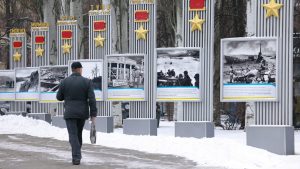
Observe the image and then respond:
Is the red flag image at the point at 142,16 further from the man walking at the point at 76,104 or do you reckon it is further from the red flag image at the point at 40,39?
the man walking at the point at 76,104

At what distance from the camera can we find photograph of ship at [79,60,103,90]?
25.2 metres

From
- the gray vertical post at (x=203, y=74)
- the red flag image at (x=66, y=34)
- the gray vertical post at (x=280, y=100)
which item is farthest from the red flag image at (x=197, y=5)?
the red flag image at (x=66, y=34)

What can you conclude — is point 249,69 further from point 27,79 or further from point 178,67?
point 27,79

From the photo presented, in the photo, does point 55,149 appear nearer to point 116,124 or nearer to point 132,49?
point 132,49

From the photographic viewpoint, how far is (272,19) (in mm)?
18156

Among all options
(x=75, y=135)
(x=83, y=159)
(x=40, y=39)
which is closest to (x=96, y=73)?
(x=40, y=39)

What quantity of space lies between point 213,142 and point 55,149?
12.9 ft

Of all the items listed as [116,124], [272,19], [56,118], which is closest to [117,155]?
[272,19]

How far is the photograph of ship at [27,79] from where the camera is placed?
29.6m

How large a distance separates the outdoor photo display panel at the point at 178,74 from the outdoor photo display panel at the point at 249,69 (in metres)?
2.50

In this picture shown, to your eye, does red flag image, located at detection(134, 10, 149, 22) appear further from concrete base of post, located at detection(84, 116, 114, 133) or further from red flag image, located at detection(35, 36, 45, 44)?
red flag image, located at detection(35, 36, 45, 44)

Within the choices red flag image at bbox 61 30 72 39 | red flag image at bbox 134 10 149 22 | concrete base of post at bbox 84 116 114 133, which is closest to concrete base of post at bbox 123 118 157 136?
concrete base of post at bbox 84 116 114 133

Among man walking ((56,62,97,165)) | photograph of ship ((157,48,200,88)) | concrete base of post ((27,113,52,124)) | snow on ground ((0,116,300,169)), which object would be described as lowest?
concrete base of post ((27,113,52,124))

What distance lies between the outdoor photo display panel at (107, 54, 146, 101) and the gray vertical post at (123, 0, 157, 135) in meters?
0.27
